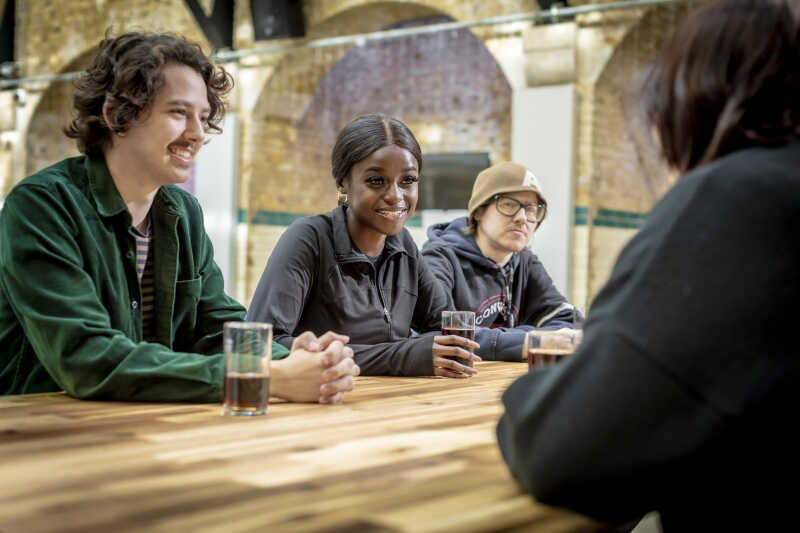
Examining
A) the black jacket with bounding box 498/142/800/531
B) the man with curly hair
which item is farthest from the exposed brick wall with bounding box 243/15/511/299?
the black jacket with bounding box 498/142/800/531

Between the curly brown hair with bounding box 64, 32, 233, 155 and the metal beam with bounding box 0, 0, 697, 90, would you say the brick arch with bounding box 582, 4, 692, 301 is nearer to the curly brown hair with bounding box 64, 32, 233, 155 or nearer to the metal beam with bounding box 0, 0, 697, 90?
the metal beam with bounding box 0, 0, 697, 90

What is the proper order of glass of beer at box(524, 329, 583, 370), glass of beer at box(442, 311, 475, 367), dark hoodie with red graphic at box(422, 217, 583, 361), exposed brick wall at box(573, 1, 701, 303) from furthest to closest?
exposed brick wall at box(573, 1, 701, 303)
dark hoodie with red graphic at box(422, 217, 583, 361)
glass of beer at box(442, 311, 475, 367)
glass of beer at box(524, 329, 583, 370)

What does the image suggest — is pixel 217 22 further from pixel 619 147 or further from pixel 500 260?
pixel 500 260

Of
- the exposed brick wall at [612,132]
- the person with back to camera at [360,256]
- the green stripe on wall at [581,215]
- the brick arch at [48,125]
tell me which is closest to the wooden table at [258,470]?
the person with back to camera at [360,256]

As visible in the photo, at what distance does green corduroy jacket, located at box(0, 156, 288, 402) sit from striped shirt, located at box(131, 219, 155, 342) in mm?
16

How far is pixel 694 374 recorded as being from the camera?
863 mm

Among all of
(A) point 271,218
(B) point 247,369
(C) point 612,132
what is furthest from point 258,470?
(A) point 271,218

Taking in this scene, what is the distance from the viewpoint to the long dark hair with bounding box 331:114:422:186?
8.54 ft

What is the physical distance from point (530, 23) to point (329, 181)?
12.8ft

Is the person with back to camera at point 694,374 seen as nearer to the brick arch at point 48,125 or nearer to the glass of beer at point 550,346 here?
the glass of beer at point 550,346

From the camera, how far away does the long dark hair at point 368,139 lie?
2604mm

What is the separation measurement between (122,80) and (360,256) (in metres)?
0.88

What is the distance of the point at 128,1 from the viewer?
10.3 meters

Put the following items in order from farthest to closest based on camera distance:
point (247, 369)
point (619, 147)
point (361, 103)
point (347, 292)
Result: point (361, 103)
point (619, 147)
point (347, 292)
point (247, 369)
